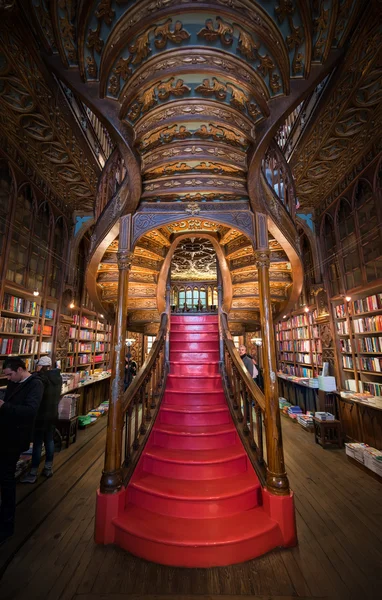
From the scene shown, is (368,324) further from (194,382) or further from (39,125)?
(39,125)

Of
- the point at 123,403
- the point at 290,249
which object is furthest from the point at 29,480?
the point at 290,249

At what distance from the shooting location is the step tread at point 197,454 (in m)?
2.33

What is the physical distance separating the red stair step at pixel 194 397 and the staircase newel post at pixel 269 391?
118 cm

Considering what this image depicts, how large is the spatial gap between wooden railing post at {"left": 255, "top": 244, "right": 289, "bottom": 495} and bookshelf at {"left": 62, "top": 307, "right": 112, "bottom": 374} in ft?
15.1

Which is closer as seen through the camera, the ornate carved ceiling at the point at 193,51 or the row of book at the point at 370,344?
the ornate carved ceiling at the point at 193,51

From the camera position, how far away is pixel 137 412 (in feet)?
7.57

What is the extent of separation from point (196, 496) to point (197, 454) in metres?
0.46

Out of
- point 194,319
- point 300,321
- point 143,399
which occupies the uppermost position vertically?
point 300,321

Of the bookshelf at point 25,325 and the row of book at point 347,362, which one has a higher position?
the bookshelf at point 25,325

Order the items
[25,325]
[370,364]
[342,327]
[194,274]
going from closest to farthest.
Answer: [370,364] < [25,325] < [342,327] < [194,274]

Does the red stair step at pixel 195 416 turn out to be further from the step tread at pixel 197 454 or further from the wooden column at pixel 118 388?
the wooden column at pixel 118 388

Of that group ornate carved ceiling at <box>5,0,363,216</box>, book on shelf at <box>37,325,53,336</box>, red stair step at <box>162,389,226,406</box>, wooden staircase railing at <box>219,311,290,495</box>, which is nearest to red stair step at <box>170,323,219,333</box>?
wooden staircase railing at <box>219,311,290,495</box>

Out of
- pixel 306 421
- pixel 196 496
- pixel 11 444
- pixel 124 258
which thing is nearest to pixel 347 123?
pixel 124 258

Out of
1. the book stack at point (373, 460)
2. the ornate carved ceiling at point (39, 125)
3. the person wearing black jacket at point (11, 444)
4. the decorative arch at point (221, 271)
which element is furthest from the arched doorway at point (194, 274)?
the person wearing black jacket at point (11, 444)
